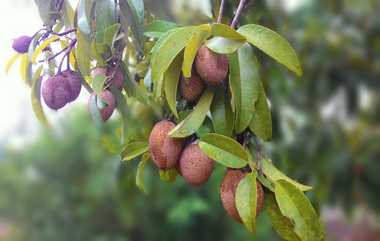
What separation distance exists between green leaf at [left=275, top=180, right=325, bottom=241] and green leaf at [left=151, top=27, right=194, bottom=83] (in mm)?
124

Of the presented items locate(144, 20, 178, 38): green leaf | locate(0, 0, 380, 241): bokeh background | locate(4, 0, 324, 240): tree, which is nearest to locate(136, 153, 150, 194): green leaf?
locate(4, 0, 324, 240): tree

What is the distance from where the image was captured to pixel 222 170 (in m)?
1.96

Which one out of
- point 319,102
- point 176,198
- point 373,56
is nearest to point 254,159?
point 319,102

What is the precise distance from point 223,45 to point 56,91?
0.52ft

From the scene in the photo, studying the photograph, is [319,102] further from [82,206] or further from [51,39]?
[51,39]

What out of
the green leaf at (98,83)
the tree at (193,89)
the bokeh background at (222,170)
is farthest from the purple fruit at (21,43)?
the bokeh background at (222,170)

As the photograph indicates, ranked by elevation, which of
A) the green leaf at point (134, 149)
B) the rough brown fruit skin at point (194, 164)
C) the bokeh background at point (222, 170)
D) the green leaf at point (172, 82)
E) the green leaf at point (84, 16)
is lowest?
the bokeh background at point (222, 170)

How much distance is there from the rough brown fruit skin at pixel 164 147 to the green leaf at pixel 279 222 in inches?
3.0

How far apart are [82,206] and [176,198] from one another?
45 cm

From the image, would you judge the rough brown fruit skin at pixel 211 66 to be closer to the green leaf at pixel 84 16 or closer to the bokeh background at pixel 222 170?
the green leaf at pixel 84 16

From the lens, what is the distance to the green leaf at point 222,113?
1.56 feet

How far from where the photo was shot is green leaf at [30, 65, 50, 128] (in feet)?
1.94

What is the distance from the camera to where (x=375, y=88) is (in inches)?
91.5

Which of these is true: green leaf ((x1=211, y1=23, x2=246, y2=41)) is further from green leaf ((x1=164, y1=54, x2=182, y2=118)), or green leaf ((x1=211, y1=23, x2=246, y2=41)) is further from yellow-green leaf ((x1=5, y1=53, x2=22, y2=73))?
yellow-green leaf ((x1=5, y1=53, x2=22, y2=73))
